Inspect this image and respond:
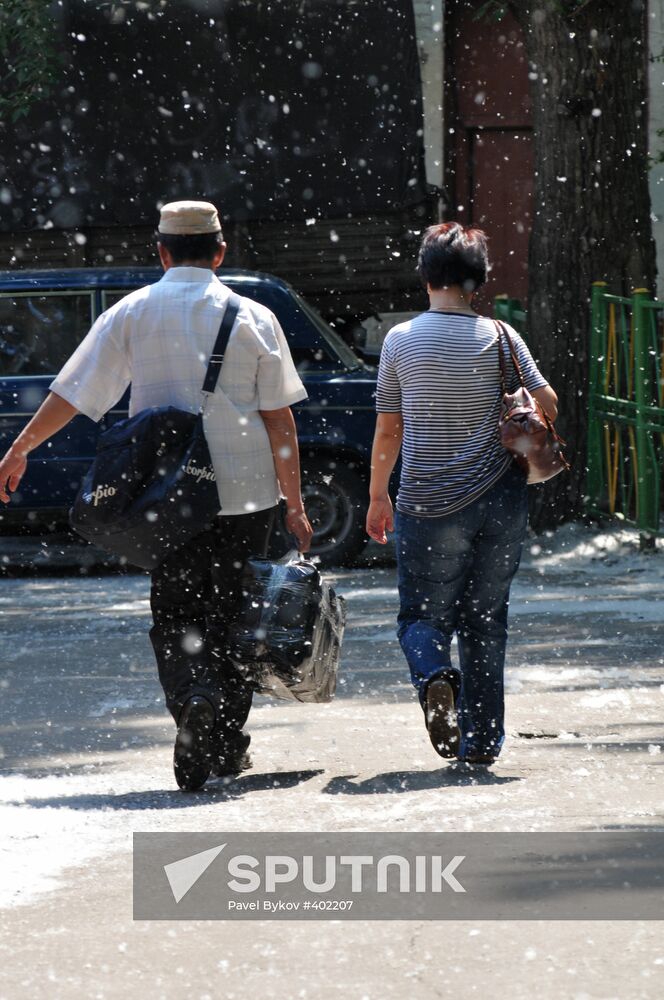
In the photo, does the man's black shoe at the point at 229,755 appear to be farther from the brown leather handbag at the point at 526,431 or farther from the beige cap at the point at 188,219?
the beige cap at the point at 188,219

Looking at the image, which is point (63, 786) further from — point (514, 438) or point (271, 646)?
point (514, 438)

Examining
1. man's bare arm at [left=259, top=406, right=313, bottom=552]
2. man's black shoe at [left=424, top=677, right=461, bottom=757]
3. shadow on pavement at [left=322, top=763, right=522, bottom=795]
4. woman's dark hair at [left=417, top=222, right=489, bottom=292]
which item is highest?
woman's dark hair at [left=417, top=222, right=489, bottom=292]

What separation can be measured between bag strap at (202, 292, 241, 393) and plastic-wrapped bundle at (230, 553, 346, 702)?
1.83 feet

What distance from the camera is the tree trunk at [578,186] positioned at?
1223cm

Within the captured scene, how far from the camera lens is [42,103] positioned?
16922 mm

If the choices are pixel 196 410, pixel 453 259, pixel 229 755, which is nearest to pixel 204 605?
pixel 229 755

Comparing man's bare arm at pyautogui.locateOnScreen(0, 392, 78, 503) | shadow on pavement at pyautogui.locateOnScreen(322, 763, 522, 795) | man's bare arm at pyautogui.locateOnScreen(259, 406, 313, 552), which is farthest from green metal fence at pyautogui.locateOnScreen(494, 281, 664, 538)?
man's bare arm at pyautogui.locateOnScreen(0, 392, 78, 503)

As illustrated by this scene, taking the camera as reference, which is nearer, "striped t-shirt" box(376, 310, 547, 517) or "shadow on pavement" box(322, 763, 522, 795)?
"shadow on pavement" box(322, 763, 522, 795)

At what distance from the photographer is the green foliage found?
16641 millimetres

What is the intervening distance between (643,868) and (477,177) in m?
15.2

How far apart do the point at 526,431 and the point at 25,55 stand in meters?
12.4

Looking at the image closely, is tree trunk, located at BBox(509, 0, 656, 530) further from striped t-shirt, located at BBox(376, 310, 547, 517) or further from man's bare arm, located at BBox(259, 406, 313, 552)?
man's bare arm, located at BBox(259, 406, 313, 552)

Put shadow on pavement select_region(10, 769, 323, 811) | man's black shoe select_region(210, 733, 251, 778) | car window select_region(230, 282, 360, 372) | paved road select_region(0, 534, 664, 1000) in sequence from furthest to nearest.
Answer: car window select_region(230, 282, 360, 372), man's black shoe select_region(210, 733, 251, 778), shadow on pavement select_region(10, 769, 323, 811), paved road select_region(0, 534, 664, 1000)

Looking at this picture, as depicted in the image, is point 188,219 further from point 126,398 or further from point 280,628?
point 126,398
